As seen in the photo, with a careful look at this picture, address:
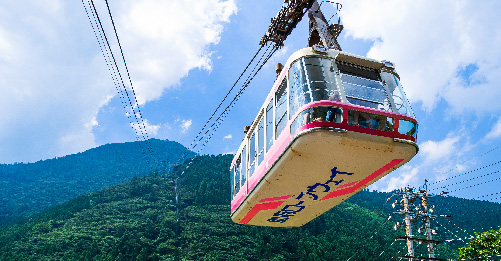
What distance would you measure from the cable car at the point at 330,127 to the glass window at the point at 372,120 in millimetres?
17

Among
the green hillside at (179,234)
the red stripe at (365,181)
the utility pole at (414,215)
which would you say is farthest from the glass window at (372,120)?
the green hillside at (179,234)

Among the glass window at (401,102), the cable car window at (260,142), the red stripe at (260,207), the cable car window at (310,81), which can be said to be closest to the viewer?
the cable car window at (310,81)

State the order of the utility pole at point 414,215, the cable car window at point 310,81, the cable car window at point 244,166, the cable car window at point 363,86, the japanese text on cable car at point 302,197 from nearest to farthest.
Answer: the cable car window at point 310,81
the cable car window at point 363,86
the japanese text on cable car at point 302,197
the cable car window at point 244,166
the utility pole at point 414,215

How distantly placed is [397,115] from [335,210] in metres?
75.9

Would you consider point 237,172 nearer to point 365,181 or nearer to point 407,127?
point 365,181

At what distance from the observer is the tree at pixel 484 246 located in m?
19.2

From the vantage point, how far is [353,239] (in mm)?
59531

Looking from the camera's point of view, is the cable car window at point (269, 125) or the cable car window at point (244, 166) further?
the cable car window at point (244, 166)

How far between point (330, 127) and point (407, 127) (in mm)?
1655

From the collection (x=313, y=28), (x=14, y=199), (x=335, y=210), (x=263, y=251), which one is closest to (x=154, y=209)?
(x=263, y=251)

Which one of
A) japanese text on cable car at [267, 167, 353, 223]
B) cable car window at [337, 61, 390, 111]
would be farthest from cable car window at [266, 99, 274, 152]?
cable car window at [337, 61, 390, 111]

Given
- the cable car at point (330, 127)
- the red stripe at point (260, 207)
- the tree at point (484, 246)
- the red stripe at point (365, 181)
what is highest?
the cable car at point (330, 127)

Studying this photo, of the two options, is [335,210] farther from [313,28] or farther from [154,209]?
[313,28]

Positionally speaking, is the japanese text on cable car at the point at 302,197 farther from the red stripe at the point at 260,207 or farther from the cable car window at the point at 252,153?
the cable car window at the point at 252,153
